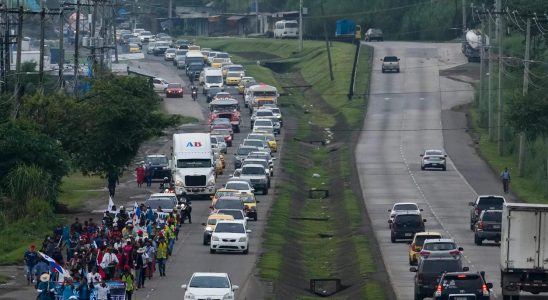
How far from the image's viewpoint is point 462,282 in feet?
130

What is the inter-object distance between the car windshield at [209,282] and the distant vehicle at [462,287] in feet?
18.2

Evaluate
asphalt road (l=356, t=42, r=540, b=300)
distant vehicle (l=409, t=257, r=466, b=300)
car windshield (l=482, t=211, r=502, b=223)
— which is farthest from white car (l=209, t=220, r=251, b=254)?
distant vehicle (l=409, t=257, r=466, b=300)

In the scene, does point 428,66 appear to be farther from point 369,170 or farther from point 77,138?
point 77,138

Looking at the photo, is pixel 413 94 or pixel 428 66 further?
pixel 428 66

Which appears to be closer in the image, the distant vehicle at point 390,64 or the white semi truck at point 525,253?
the white semi truck at point 525,253

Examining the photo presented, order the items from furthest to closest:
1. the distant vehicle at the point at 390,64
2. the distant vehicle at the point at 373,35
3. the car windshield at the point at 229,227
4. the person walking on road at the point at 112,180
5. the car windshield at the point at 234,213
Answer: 1. the distant vehicle at the point at 373,35
2. the distant vehicle at the point at 390,64
3. the person walking on road at the point at 112,180
4. the car windshield at the point at 234,213
5. the car windshield at the point at 229,227

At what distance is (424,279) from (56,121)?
104ft

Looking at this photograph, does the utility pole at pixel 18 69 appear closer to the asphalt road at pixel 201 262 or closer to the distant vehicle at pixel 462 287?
the asphalt road at pixel 201 262

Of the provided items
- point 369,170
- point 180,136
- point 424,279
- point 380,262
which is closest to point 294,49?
point 369,170

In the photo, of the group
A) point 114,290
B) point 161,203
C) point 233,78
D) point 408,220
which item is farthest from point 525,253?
point 233,78

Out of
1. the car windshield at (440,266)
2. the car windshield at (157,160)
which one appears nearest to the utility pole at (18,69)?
the car windshield at (157,160)

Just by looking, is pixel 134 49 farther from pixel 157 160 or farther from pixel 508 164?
pixel 157 160

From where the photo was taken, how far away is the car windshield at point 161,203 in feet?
207

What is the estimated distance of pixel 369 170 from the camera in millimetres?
89500
